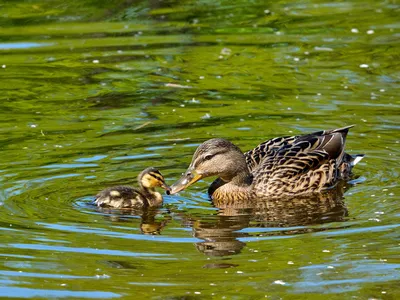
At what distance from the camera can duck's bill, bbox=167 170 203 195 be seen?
33.4 ft

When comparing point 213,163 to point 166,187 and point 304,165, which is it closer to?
point 166,187

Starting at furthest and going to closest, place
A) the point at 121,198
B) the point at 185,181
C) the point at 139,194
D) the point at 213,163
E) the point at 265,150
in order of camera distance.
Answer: the point at 265,150, the point at 213,163, the point at 185,181, the point at 139,194, the point at 121,198

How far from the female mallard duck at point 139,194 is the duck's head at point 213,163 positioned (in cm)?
15

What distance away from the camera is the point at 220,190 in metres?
10.5

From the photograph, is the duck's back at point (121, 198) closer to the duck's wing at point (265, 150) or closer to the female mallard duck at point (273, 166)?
the female mallard duck at point (273, 166)

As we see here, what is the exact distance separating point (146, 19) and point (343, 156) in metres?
7.20

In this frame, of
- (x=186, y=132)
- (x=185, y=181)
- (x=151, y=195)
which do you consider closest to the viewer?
→ (x=151, y=195)

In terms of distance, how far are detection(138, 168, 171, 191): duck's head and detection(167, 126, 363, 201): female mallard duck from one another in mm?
112

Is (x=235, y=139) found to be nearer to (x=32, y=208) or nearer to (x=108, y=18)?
(x=32, y=208)

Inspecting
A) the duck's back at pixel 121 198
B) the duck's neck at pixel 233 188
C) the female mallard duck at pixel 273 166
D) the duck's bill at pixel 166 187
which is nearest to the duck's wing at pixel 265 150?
the female mallard duck at pixel 273 166

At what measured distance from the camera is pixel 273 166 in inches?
426

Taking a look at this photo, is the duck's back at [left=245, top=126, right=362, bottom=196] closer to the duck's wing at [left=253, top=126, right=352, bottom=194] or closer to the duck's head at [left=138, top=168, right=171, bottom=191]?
the duck's wing at [left=253, top=126, right=352, bottom=194]

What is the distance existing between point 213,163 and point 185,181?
0.35m

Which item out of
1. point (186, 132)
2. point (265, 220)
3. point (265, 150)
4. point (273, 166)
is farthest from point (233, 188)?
point (186, 132)
